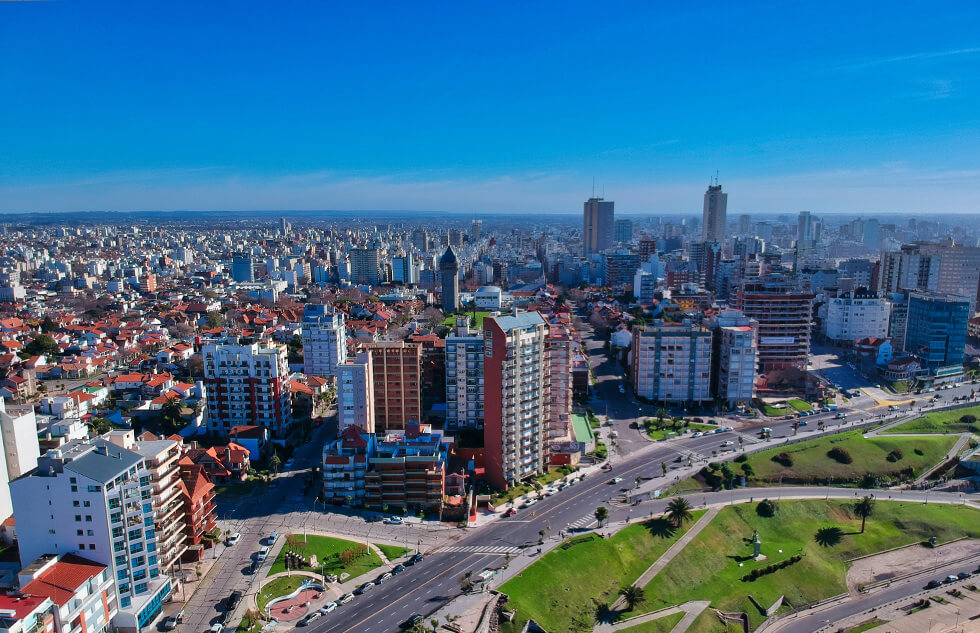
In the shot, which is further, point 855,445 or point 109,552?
point 855,445

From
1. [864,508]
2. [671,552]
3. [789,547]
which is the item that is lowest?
[789,547]

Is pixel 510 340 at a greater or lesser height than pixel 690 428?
greater

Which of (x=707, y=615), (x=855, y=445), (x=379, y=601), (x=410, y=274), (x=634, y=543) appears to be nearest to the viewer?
(x=379, y=601)

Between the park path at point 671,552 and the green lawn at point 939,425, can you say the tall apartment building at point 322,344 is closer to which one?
the park path at point 671,552

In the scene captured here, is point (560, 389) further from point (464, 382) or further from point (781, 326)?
point (781, 326)

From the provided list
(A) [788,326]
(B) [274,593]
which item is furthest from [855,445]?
(B) [274,593]

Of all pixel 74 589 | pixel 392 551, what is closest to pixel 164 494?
pixel 74 589

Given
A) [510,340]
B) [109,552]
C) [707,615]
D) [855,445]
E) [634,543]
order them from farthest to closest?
[855,445], [510,340], [634,543], [707,615], [109,552]

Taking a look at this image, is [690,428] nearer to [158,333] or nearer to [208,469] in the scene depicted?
[208,469]
